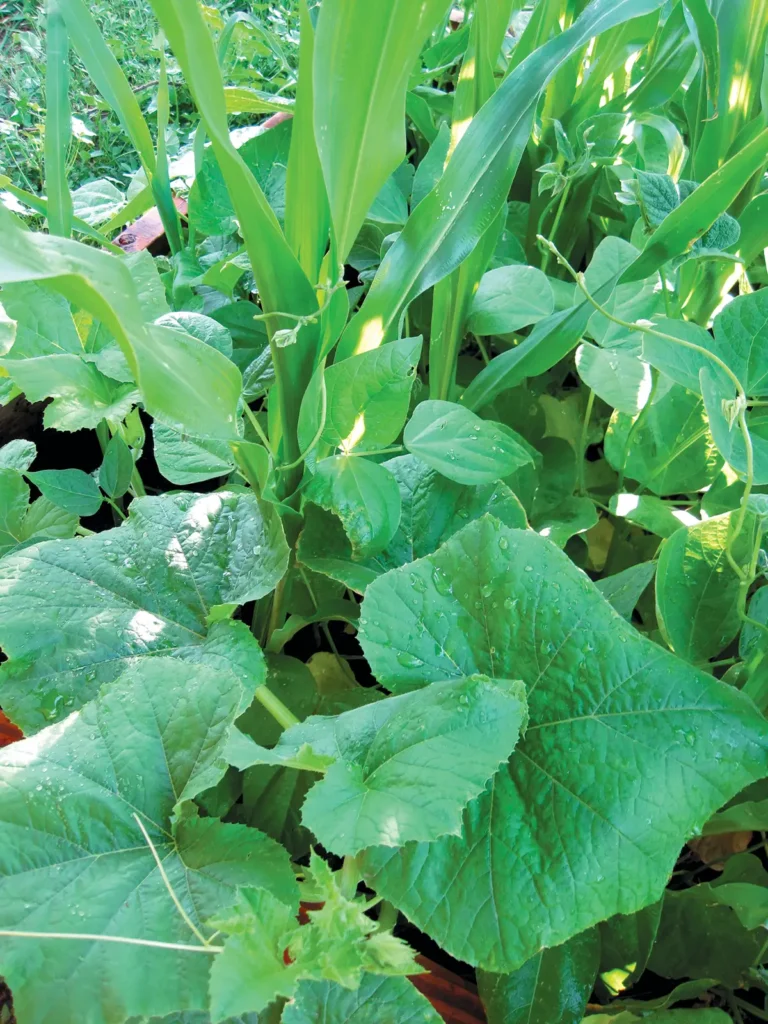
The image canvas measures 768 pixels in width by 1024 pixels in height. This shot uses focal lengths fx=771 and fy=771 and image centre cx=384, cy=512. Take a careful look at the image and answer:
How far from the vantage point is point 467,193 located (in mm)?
581

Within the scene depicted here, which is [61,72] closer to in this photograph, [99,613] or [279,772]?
[99,613]

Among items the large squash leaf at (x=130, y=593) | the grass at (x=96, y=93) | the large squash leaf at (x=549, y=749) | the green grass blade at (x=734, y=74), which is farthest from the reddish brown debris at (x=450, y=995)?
the grass at (x=96, y=93)

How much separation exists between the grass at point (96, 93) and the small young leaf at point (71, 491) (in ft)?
3.42

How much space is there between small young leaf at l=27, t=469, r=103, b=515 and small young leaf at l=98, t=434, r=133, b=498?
14 mm

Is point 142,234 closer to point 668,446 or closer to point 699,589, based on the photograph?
point 668,446

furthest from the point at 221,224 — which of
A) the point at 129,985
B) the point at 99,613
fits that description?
Result: the point at 129,985

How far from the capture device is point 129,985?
388 mm

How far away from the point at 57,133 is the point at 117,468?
0.30 m

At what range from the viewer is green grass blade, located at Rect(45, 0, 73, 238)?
2.14 ft

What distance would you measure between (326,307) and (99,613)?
0.29 meters

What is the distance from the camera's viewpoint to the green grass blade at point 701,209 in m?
0.58

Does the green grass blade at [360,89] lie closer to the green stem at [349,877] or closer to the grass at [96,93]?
the green stem at [349,877]

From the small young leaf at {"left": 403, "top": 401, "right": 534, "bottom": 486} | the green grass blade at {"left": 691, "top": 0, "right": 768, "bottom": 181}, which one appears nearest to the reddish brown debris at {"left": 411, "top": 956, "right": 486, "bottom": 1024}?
the small young leaf at {"left": 403, "top": 401, "right": 534, "bottom": 486}

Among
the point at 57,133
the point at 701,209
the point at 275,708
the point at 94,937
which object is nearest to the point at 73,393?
the point at 57,133
